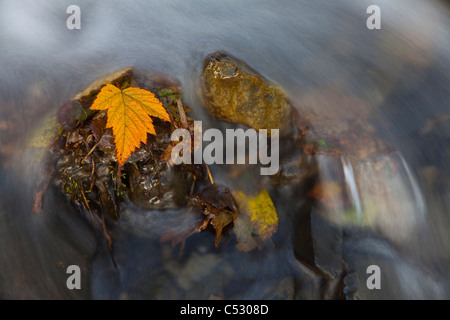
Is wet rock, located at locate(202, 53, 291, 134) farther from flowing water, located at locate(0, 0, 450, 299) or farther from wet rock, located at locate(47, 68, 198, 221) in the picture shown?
wet rock, located at locate(47, 68, 198, 221)

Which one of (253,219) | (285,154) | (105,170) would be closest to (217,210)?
(253,219)

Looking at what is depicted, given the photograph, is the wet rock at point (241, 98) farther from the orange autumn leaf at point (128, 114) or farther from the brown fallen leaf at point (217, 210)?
the brown fallen leaf at point (217, 210)

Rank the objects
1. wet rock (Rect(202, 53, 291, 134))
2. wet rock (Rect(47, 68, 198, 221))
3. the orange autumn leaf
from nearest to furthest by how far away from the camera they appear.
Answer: the orange autumn leaf
wet rock (Rect(47, 68, 198, 221))
wet rock (Rect(202, 53, 291, 134))

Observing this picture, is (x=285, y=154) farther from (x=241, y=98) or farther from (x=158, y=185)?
(x=158, y=185)

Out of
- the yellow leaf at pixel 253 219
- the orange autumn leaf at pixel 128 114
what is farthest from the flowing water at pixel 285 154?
the orange autumn leaf at pixel 128 114

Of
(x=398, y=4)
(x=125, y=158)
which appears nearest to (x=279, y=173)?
(x=125, y=158)

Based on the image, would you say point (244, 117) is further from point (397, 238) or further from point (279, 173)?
point (397, 238)

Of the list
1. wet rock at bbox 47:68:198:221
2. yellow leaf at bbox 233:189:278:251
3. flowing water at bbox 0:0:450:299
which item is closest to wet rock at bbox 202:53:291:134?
flowing water at bbox 0:0:450:299
